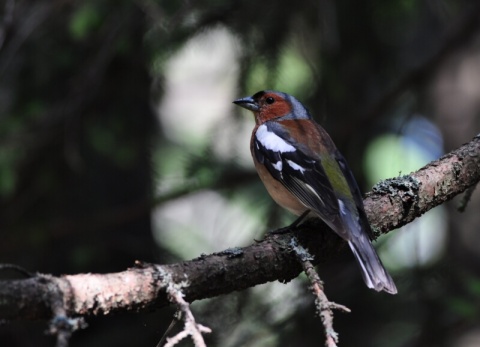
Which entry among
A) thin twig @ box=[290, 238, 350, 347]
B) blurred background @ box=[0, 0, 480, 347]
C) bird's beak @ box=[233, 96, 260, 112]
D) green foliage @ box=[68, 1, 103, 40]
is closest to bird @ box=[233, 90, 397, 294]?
bird's beak @ box=[233, 96, 260, 112]

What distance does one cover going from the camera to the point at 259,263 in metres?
2.76

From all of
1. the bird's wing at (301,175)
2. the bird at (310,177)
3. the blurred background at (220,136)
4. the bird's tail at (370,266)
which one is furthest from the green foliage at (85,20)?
the bird's tail at (370,266)

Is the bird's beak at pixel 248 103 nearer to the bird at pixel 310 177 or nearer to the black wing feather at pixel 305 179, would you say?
the bird at pixel 310 177

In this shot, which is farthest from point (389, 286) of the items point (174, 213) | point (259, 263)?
point (174, 213)

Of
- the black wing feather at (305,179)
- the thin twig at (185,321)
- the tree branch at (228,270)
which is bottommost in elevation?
the thin twig at (185,321)

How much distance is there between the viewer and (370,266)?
10.6 feet

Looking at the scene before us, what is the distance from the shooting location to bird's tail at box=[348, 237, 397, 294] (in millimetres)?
3150

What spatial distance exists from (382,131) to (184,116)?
5.87 meters

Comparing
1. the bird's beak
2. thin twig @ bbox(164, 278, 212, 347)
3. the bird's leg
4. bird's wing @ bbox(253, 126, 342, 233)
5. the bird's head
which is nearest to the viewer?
thin twig @ bbox(164, 278, 212, 347)

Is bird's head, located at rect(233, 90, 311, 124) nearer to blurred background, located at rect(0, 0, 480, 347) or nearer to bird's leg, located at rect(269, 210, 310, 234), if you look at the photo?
blurred background, located at rect(0, 0, 480, 347)

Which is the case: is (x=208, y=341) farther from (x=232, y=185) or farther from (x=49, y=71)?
(x=49, y=71)

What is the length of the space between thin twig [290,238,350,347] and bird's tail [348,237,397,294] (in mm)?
373

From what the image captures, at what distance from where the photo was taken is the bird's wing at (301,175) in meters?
3.53

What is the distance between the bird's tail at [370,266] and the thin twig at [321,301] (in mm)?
373
